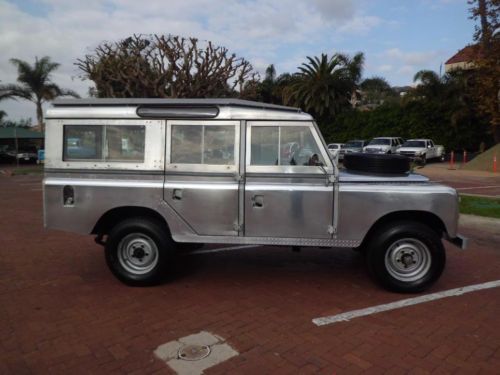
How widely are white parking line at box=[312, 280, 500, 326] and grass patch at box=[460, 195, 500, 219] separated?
5.00 meters

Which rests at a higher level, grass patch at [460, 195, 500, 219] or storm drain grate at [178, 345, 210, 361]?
grass patch at [460, 195, 500, 219]

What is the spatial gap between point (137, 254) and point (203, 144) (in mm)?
1526

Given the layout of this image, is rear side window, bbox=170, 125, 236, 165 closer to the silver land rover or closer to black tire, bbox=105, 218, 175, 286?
the silver land rover

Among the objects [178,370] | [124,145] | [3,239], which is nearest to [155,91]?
[3,239]

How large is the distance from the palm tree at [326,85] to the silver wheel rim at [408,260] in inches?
1467

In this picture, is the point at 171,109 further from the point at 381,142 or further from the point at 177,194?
the point at 381,142

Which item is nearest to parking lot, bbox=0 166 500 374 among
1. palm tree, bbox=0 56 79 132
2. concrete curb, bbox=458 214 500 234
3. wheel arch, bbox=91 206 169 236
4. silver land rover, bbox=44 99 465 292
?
silver land rover, bbox=44 99 465 292

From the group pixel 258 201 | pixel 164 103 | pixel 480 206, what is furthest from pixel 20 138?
pixel 258 201

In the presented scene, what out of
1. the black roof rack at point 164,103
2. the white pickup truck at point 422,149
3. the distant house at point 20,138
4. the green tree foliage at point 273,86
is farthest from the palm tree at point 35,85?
the black roof rack at point 164,103

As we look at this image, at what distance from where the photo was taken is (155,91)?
973 inches

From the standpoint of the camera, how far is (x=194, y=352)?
3.51 meters

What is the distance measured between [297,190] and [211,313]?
1594 millimetres

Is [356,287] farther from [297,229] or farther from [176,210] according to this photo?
[176,210]

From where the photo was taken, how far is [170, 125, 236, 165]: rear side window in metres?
4.76
